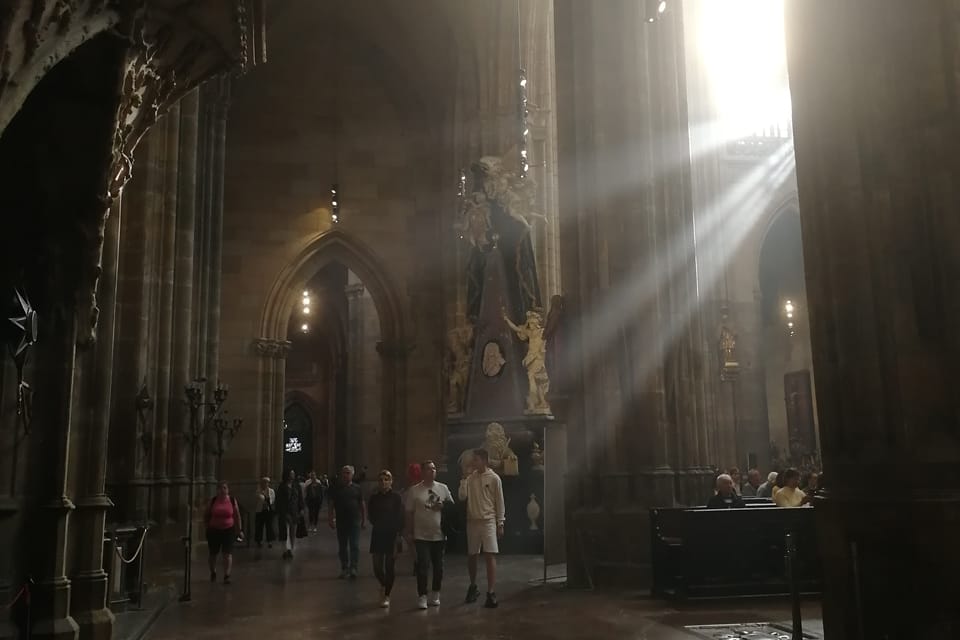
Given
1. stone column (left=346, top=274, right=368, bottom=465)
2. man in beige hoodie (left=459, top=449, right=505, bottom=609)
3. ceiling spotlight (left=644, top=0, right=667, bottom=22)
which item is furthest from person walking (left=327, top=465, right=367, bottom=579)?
stone column (left=346, top=274, right=368, bottom=465)

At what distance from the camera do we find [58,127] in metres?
6.14

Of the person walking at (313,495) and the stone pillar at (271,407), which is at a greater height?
the stone pillar at (271,407)

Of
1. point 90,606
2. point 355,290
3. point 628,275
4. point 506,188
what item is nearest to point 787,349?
point 355,290

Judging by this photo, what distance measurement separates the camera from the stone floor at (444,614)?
7133mm

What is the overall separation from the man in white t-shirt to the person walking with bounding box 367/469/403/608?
0.70 ft

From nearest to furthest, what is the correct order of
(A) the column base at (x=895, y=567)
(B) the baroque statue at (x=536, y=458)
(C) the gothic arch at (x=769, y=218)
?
1. (A) the column base at (x=895, y=567)
2. (B) the baroque statue at (x=536, y=458)
3. (C) the gothic arch at (x=769, y=218)

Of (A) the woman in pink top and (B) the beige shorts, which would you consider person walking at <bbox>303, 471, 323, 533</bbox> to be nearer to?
(A) the woman in pink top

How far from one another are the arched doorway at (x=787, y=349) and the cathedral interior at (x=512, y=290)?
0.29 m

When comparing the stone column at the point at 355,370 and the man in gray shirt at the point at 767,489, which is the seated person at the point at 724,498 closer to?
the man in gray shirt at the point at 767,489

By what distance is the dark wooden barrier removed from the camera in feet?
28.1

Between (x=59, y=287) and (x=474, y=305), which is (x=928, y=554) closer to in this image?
(x=59, y=287)

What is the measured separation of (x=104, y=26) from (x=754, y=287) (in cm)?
2160

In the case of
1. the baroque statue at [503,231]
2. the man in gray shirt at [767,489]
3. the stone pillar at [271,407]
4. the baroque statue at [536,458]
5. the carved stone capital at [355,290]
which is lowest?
the man in gray shirt at [767,489]

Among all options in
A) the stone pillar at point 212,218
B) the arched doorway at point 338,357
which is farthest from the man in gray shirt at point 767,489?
the arched doorway at point 338,357
